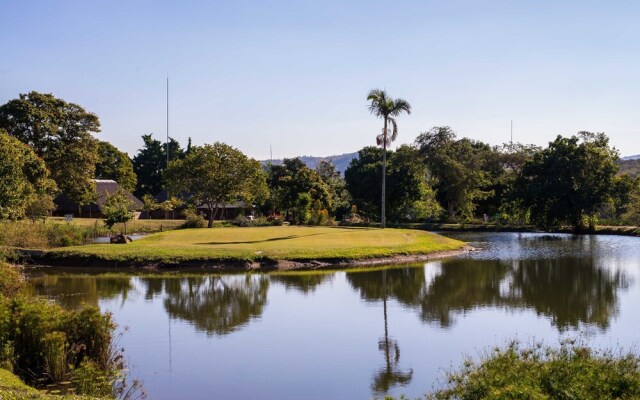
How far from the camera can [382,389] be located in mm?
13984

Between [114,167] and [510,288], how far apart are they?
245 ft

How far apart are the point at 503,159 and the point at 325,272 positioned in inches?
2447

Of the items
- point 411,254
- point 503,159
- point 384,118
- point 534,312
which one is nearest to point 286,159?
point 503,159

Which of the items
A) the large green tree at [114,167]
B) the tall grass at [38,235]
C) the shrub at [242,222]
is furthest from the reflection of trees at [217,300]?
the large green tree at [114,167]

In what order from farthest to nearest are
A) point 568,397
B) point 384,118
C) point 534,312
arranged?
1. point 384,118
2. point 534,312
3. point 568,397

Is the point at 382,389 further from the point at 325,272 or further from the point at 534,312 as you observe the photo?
the point at 325,272

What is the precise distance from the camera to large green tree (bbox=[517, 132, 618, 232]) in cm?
6419

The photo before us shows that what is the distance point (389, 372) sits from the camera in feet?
49.8

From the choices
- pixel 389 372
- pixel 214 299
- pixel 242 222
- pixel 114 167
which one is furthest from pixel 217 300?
pixel 114 167

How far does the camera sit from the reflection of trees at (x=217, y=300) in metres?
21.5

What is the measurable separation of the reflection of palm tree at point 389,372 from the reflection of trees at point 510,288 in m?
3.48

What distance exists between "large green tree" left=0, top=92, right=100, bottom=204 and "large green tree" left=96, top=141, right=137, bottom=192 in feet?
101

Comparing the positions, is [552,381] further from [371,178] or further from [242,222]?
[371,178]

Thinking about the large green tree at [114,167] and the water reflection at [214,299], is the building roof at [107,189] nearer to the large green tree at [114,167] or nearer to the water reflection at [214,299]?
the large green tree at [114,167]
